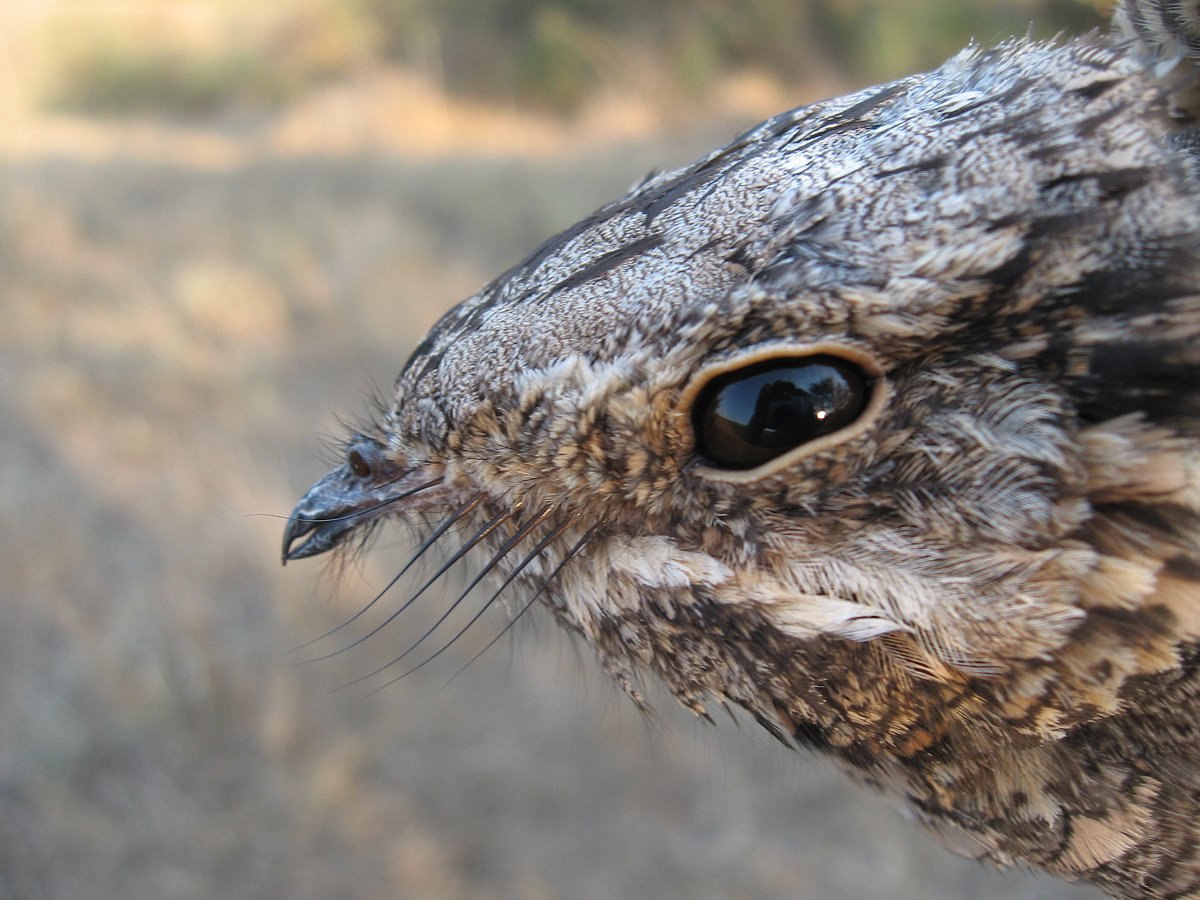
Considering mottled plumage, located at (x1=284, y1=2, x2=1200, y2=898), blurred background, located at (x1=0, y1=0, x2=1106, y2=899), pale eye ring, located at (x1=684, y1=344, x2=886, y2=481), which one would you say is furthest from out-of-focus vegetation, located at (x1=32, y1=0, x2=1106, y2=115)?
pale eye ring, located at (x1=684, y1=344, x2=886, y2=481)

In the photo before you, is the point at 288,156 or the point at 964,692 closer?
the point at 964,692

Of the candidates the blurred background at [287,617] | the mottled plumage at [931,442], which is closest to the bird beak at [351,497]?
the mottled plumage at [931,442]

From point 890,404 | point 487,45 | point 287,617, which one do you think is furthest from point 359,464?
point 487,45

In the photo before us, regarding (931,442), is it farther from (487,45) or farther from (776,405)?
(487,45)

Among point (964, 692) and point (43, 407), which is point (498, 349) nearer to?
point (964, 692)

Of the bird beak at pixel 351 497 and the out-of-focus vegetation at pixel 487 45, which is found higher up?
the out-of-focus vegetation at pixel 487 45

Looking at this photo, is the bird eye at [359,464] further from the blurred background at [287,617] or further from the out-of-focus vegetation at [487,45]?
the out-of-focus vegetation at [487,45]

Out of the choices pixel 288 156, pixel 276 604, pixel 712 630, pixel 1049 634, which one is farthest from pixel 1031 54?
pixel 288 156

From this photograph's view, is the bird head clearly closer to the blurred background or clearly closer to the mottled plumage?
the mottled plumage

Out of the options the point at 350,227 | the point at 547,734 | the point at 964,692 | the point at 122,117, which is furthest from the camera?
the point at 122,117
